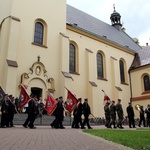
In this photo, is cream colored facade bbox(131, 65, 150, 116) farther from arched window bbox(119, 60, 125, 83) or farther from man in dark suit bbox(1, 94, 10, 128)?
man in dark suit bbox(1, 94, 10, 128)

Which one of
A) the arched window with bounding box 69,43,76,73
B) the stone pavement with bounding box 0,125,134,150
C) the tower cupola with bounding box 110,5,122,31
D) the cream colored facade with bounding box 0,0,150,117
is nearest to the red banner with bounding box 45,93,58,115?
the cream colored facade with bounding box 0,0,150,117

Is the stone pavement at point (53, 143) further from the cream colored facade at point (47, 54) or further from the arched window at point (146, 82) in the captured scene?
the arched window at point (146, 82)

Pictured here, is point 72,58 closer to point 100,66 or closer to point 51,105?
point 100,66

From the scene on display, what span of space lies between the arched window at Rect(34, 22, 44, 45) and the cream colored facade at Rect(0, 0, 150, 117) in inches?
16.8

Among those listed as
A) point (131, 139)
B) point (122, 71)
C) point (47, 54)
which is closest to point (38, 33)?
point (47, 54)

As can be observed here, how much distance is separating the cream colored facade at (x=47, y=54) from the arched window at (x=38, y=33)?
0.43 meters

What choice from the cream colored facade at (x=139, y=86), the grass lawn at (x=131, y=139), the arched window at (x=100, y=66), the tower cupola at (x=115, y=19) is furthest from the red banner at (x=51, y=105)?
the tower cupola at (x=115, y=19)

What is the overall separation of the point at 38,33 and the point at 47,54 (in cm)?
232

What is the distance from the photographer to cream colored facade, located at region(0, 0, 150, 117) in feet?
54.9

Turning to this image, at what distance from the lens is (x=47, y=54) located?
19312 mm

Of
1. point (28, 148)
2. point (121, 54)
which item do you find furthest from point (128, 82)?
point (28, 148)

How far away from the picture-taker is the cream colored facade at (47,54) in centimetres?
1673

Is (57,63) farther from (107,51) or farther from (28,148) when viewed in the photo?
(28,148)

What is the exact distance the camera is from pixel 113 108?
42.4 ft
